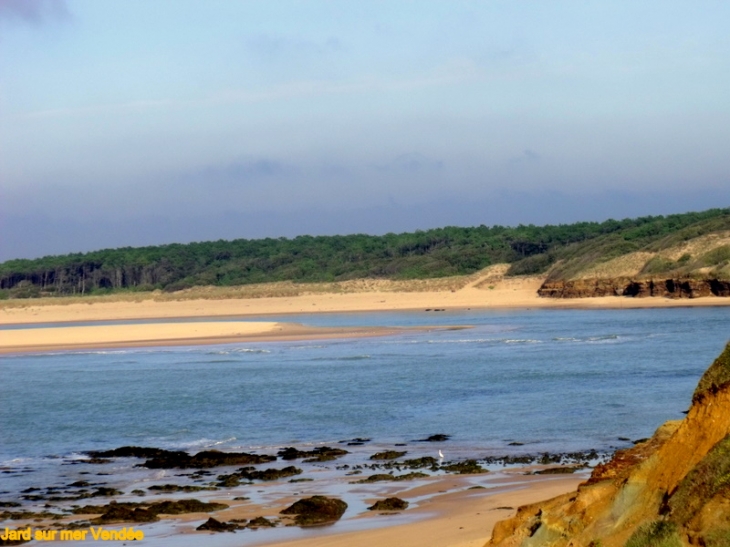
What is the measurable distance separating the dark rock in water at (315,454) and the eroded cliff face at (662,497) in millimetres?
8612

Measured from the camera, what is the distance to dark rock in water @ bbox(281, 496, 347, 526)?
1048 cm

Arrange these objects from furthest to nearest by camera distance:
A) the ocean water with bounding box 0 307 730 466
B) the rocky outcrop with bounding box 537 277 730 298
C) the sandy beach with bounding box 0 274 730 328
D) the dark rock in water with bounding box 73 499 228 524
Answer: the sandy beach with bounding box 0 274 730 328 < the rocky outcrop with bounding box 537 277 730 298 < the ocean water with bounding box 0 307 730 466 < the dark rock in water with bounding box 73 499 228 524

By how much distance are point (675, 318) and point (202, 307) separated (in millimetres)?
42377

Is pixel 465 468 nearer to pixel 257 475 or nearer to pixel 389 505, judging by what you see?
pixel 389 505

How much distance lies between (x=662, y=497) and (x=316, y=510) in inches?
225

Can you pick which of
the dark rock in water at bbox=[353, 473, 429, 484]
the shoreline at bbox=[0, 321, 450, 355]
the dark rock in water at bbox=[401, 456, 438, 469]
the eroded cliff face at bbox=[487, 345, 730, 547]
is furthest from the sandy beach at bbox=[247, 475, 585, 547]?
the shoreline at bbox=[0, 321, 450, 355]

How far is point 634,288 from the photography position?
59562 mm

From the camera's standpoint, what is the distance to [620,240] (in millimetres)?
72625

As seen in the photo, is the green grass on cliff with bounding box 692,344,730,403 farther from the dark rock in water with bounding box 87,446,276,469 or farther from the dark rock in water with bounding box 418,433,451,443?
the dark rock in water with bounding box 418,433,451,443

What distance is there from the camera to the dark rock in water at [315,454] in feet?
50.2

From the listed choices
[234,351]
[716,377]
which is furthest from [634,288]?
[716,377]

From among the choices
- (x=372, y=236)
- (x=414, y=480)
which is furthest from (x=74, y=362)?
(x=372, y=236)

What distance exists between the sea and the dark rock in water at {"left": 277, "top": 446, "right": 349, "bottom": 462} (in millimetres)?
821

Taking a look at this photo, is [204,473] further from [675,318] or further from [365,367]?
[675,318]
